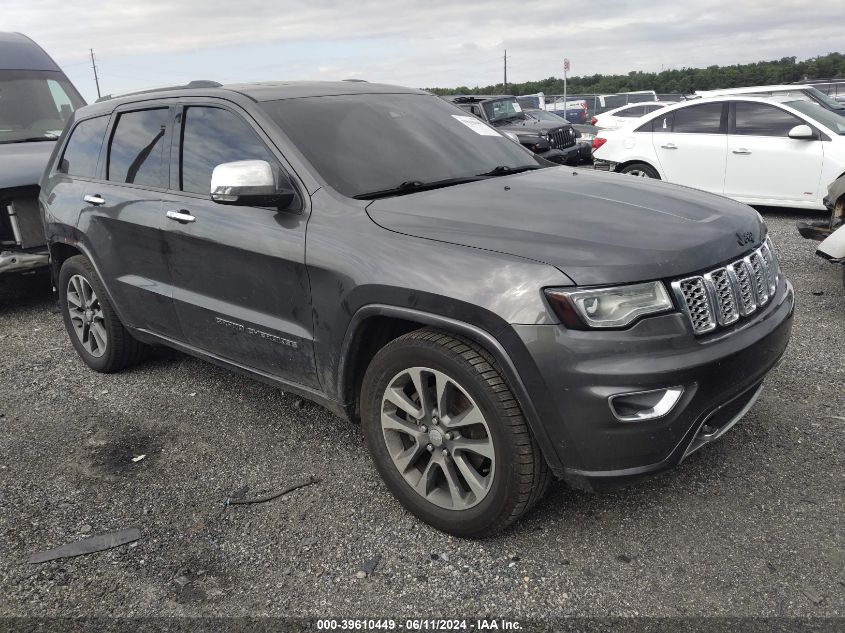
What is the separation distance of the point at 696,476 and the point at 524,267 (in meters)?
1.46

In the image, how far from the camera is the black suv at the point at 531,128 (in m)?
13.8

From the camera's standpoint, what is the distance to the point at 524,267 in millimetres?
2469

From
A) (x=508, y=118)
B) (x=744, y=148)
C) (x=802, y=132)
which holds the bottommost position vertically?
(x=744, y=148)

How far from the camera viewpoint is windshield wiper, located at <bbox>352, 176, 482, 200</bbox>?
314cm

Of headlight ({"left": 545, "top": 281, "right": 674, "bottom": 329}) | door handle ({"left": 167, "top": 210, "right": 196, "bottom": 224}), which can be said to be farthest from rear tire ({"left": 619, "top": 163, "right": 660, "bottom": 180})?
headlight ({"left": 545, "top": 281, "right": 674, "bottom": 329})

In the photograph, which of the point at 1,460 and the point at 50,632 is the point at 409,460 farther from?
the point at 1,460

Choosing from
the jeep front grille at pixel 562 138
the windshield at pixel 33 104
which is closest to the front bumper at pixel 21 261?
the windshield at pixel 33 104

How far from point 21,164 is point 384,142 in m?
4.48

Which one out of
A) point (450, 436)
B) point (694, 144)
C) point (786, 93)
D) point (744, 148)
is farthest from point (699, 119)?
point (450, 436)

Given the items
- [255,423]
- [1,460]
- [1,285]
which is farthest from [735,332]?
[1,285]

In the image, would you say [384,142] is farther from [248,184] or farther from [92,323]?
[92,323]

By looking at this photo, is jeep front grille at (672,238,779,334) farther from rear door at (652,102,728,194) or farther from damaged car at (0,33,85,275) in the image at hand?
rear door at (652,102,728,194)

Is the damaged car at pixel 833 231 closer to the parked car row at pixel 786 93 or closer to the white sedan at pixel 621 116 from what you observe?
the parked car row at pixel 786 93

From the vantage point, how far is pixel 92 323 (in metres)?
4.83
